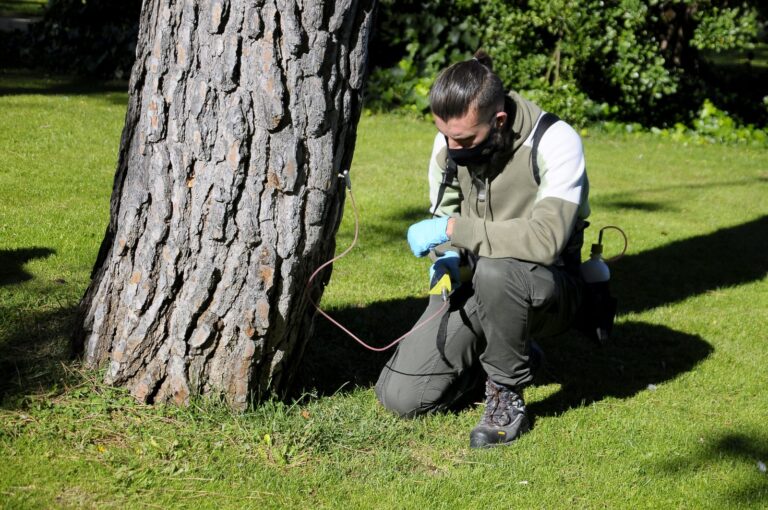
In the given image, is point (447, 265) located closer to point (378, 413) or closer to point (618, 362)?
point (378, 413)

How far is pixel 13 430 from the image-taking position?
308 cm

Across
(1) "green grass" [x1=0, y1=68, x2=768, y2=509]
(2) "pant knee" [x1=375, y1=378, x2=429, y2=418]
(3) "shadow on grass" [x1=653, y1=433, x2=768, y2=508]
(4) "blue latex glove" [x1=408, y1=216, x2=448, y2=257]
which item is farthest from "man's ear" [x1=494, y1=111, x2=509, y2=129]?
(3) "shadow on grass" [x1=653, y1=433, x2=768, y2=508]

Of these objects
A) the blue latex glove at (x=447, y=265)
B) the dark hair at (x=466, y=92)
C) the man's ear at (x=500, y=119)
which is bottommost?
the blue latex glove at (x=447, y=265)

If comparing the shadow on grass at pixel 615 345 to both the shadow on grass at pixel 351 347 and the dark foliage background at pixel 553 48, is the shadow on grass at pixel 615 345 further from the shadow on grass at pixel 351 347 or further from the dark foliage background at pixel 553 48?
the dark foliage background at pixel 553 48

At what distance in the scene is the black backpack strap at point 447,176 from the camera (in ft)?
12.0

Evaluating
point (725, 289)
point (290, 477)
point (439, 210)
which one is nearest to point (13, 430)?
point (290, 477)

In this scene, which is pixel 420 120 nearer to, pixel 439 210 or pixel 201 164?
pixel 439 210

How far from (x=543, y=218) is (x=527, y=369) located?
589 millimetres

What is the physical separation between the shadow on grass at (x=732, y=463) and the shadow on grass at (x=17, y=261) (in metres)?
3.09

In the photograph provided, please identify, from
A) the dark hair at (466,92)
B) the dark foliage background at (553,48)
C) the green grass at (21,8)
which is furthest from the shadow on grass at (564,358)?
the green grass at (21,8)

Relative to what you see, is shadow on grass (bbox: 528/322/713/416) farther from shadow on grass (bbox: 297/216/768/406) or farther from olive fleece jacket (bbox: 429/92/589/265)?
olive fleece jacket (bbox: 429/92/589/265)

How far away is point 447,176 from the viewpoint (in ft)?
12.2

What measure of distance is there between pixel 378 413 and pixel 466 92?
131 cm

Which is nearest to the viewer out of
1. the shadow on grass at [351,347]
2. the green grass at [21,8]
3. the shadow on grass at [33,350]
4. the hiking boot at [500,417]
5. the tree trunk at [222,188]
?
the tree trunk at [222,188]
